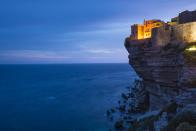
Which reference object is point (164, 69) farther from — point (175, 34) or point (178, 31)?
point (178, 31)

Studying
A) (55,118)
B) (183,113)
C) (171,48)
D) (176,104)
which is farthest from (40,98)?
(183,113)

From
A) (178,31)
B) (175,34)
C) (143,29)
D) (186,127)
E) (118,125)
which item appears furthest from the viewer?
(143,29)

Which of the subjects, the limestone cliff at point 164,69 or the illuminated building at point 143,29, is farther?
the illuminated building at point 143,29

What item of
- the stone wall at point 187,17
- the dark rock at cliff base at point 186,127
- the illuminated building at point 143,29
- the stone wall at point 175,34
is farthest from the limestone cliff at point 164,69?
the dark rock at cliff base at point 186,127

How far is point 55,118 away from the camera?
46.5 m

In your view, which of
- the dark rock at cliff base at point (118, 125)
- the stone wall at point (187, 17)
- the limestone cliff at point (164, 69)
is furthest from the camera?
the dark rock at cliff base at point (118, 125)

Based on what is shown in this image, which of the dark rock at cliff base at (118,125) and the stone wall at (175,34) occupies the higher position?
the stone wall at (175,34)

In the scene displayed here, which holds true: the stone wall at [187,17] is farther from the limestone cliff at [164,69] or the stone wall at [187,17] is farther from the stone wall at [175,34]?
the stone wall at [175,34]

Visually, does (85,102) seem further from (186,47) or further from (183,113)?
(183,113)

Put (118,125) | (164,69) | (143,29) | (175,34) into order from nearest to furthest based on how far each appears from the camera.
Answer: (175,34) < (164,69) < (118,125) < (143,29)

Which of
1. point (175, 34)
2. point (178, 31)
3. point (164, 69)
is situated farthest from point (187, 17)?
point (164, 69)

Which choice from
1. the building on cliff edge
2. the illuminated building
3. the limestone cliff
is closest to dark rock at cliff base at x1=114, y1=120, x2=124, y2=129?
the limestone cliff

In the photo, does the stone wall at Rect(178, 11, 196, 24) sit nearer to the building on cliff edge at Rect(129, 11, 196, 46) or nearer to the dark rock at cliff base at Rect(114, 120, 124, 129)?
the building on cliff edge at Rect(129, 11, 196, 46)

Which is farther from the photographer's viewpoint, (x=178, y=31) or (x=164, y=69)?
(x=164, y=69)
